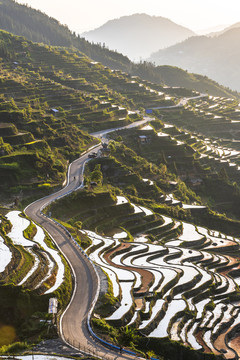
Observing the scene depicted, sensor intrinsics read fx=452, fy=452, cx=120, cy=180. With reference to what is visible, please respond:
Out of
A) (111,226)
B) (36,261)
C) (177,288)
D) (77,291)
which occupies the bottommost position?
(177,288)

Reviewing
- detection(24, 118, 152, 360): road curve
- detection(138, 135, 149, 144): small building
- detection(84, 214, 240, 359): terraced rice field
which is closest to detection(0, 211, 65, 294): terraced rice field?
detection(24, 118, 152, 360): road curve

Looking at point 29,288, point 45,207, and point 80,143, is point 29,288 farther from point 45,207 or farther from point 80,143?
point 80,143

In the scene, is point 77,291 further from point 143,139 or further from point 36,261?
point 143,139

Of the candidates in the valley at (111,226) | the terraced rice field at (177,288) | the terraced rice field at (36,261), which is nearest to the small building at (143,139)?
the valley at (111,226)

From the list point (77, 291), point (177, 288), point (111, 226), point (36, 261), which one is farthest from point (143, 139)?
point (77, 291)

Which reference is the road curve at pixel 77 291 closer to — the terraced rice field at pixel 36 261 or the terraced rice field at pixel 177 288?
the terraced rice field at pixel 36 261

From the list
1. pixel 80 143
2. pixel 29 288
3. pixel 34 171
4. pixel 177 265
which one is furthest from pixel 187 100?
pixel 29 288

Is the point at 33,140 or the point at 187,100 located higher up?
the point at 187,100

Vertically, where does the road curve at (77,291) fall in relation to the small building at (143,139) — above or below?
below

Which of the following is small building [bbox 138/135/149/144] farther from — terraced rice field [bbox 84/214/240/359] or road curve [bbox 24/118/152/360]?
terraced rice field [bbox 84/214/240/359]
